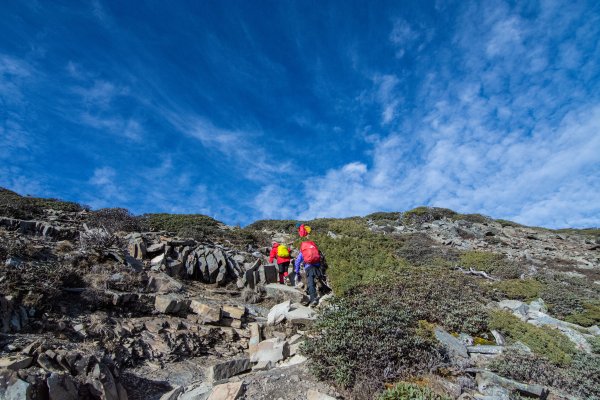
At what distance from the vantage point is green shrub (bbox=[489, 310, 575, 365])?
6255mm

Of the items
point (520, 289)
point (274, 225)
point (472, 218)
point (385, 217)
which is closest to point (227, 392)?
point (520, 289)

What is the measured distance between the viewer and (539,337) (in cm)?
687

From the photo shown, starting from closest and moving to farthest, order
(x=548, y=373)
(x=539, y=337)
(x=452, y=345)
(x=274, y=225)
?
(x=548, y=373), (x=452, y=345), (x=539, y=337), (x=274, y=225)

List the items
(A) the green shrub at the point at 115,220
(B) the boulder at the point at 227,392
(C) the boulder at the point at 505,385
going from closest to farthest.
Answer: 1. (B) the boulder at the point at 227,392
2. (C) the boulder at the point at 505,385
3. (A) the green shrub at the point at 115,220

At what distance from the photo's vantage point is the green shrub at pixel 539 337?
625cm

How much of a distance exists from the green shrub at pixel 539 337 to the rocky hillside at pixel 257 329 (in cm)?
3

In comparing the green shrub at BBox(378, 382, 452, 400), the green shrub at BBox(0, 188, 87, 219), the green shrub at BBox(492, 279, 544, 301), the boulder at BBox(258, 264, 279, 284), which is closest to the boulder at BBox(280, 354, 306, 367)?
the green shrub at BBox(378, 382, 452, 400)

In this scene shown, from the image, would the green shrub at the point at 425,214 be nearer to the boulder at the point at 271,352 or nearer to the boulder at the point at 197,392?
the boulder at the point at 271,352

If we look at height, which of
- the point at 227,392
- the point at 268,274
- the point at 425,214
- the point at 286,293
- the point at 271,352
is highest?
the point at 425,214

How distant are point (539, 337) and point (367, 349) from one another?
14.0 ft

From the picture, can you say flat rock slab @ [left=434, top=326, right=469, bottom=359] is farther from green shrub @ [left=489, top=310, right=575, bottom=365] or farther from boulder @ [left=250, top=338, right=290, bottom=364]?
boulder @ [left=250, top=338, right=290, bottom=364]

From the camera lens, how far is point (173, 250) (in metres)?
11.8

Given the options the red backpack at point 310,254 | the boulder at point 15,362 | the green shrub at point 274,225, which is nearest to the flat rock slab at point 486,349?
the red backpack at point 310,254

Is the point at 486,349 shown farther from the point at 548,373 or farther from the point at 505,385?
the point at 505,385
